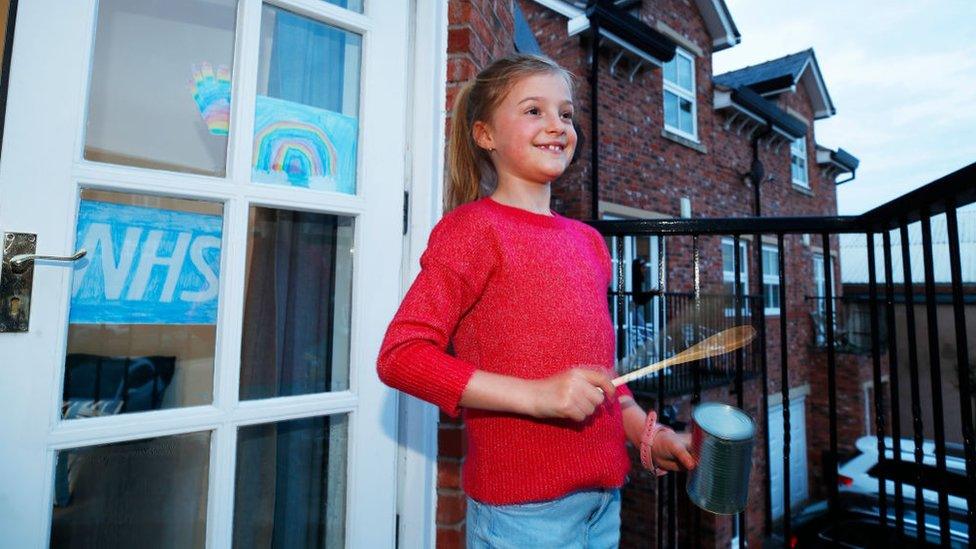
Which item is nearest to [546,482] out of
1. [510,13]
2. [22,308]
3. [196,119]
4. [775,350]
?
[22,308]

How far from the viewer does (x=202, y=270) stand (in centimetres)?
135

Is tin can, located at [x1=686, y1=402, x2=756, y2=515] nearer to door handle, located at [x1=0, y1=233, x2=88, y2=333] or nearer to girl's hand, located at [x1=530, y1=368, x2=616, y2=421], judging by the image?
girl's hand, located at [x1=530, y1=368, x2=616, y2=421]

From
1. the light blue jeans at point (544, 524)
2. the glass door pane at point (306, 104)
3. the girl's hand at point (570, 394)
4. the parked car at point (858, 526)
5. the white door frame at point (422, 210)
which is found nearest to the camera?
the girl's hand at point (570, 394)

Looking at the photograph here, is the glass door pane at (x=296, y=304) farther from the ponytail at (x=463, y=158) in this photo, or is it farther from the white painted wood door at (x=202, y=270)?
the ponytail at (x=463, y=158)

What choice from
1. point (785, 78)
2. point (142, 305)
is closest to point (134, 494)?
point (142, 305)

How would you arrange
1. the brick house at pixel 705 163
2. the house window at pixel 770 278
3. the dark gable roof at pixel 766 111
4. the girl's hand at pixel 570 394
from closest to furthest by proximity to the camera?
the girl's hand at pixel 570 394
the brick house at pixel 705 163
the dark gable roof at pixel 766 111
the house window at pixel 770 278

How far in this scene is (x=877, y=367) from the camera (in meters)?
1.66

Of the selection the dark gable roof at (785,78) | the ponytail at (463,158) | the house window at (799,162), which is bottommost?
the ponytail at (463,158)

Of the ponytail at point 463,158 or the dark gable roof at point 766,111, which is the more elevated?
the dark gable roof at point 766,111

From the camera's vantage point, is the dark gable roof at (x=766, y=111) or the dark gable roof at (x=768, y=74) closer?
the dark gable roof at (x=766, y=111)

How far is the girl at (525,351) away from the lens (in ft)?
2.95

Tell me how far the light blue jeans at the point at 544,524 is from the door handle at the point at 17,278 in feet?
3.59

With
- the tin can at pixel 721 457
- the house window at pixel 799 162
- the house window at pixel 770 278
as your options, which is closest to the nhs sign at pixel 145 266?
the tin can at pixel 721 457

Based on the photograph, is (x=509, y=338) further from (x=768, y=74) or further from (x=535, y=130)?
(x=768, y=74)
